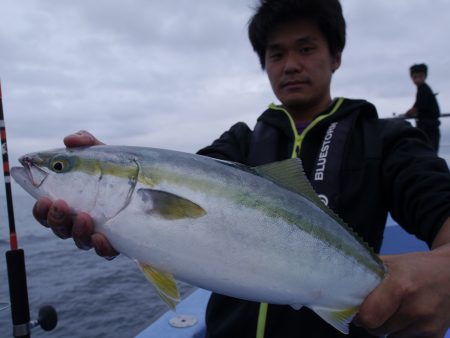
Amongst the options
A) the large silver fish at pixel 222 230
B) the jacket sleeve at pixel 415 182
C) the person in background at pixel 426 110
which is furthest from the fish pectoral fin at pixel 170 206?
the person in background at pixel 426 110

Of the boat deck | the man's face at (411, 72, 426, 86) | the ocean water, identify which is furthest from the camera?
the man's face at (411, 72, 426, 86)

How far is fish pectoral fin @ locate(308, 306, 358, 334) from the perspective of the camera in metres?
1.82

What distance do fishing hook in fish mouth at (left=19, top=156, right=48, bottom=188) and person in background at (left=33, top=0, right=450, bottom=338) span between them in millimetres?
126

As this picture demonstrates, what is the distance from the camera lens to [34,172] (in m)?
2.05

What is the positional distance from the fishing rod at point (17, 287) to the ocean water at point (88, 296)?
6.25 ft

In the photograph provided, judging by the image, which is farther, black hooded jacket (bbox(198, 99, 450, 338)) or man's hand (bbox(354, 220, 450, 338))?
black hooded jacket (bbox(198, 99, 450, 338))

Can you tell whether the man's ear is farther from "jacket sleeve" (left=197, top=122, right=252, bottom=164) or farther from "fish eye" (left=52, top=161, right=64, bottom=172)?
"fish eye" (left=52, top=161, right=64, bottom=172)

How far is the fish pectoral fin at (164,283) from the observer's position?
5.94 ft

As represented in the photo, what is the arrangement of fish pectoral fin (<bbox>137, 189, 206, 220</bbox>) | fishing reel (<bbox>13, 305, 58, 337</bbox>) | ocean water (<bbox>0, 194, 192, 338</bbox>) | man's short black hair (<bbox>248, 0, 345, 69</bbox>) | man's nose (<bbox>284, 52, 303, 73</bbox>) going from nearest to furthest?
fish pectoral fin (<bbox>137, 189, 206, 220</bbox>)
man's nose (<bbox>284, 52, 303, 73</bbox>)
man's short black hair (<bbox>248, 0, 345, 69</bbox>)
fishing reel (<bbox>13, 305, 58, 337</bbox>)
ocean water (<bbox>0, 194, 192, 338</bbox>)

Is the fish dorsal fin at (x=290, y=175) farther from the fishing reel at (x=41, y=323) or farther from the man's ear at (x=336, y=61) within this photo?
the fishing reel at (x=41, y=323)

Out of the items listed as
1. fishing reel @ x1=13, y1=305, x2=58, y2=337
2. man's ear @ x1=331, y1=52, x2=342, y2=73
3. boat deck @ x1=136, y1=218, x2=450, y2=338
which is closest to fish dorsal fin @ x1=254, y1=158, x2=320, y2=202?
man's ear @ x1=331, y1=52, x2=342, y2=73

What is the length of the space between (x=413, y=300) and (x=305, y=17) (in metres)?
2.22

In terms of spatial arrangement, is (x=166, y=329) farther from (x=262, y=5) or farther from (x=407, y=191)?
(x=262, y=5)

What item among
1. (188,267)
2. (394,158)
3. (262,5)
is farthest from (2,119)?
(394,158)
